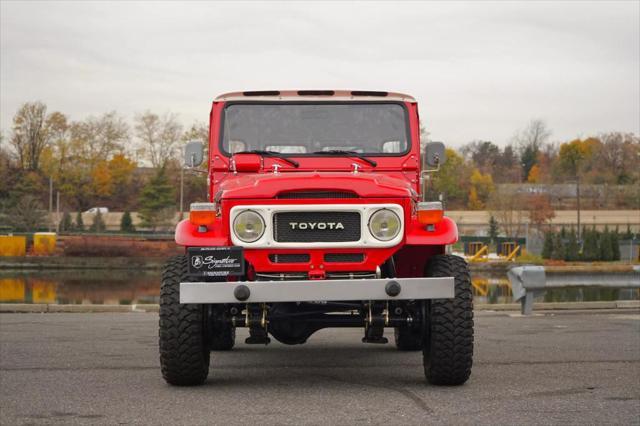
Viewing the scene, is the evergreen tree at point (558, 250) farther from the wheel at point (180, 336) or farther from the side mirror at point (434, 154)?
the wheel at point (180, 336)

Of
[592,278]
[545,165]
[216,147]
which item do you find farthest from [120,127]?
[216,147]

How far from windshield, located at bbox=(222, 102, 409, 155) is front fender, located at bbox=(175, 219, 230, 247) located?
1.53 metres

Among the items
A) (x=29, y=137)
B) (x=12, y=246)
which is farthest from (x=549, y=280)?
(x=29, y=137)

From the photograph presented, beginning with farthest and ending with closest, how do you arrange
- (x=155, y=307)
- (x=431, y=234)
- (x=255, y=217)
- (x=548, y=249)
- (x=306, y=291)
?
(x=548, y=249) < (x=155, y=307) < (x=431, y=234) < (x=255, y=217) < (x=306, y=291)

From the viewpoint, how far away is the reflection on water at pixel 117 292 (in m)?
27.6

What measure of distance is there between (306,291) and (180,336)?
3.58ft

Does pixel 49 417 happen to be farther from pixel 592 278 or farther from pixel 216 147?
pixel 592 278

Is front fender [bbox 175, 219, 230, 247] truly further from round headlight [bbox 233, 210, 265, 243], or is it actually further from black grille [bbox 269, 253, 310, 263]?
black grille [bbox 269, 253, 310, 263]

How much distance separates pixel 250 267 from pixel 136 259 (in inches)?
2285

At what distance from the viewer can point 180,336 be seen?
24.1 feet

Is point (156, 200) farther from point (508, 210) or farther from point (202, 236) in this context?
point (202, 236)

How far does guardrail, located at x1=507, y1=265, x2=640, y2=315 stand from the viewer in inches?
616

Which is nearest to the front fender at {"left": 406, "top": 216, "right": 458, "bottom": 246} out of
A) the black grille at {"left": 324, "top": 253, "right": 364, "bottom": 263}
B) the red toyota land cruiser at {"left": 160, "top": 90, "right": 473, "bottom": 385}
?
the red toyota land cruiser at {"left": 160, "top": 90, "right": 473, "bottom": 385}

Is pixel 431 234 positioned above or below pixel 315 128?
below
